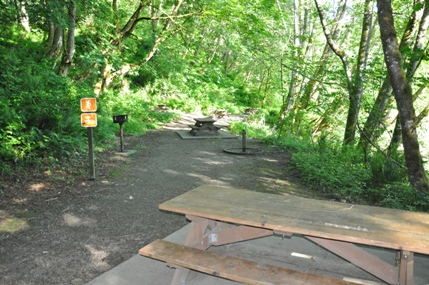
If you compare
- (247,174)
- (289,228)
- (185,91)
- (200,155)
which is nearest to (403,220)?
(289,228)

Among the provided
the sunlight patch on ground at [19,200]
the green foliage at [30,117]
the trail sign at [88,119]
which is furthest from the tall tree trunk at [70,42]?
the sunlight patch on ground at [19,200]

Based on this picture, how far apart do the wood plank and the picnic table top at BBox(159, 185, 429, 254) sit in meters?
0.29

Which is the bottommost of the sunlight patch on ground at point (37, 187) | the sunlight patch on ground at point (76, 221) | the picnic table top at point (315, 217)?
the sunlight patch on ground at point (76, 221)

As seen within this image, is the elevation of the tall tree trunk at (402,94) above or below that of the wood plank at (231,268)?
above

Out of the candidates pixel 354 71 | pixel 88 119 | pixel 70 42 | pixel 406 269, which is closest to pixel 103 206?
pixel 88 119

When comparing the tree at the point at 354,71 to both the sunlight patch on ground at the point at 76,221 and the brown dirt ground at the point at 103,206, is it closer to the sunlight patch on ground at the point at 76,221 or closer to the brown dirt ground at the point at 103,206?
the brown dirt ground at the point at 103,206

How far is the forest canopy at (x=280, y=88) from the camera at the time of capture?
620 cm

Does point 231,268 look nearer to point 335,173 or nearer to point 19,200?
point 19,200

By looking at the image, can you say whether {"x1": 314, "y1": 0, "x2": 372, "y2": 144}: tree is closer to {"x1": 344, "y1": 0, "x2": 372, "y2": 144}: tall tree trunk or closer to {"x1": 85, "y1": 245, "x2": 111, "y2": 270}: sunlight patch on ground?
{"x1": 344, "y1": 0, "x2": 372, "y2": 144}: tall tree trunk

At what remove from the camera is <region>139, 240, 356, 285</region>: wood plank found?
7.99 ft

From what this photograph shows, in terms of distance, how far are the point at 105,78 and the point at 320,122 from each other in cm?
942

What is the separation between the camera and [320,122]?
14531 mm

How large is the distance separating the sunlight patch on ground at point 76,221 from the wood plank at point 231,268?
2059mm

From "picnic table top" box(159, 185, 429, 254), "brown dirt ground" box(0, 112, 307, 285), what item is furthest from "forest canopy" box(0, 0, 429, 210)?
"picnic table top" box(159, 185, 429, 254)
